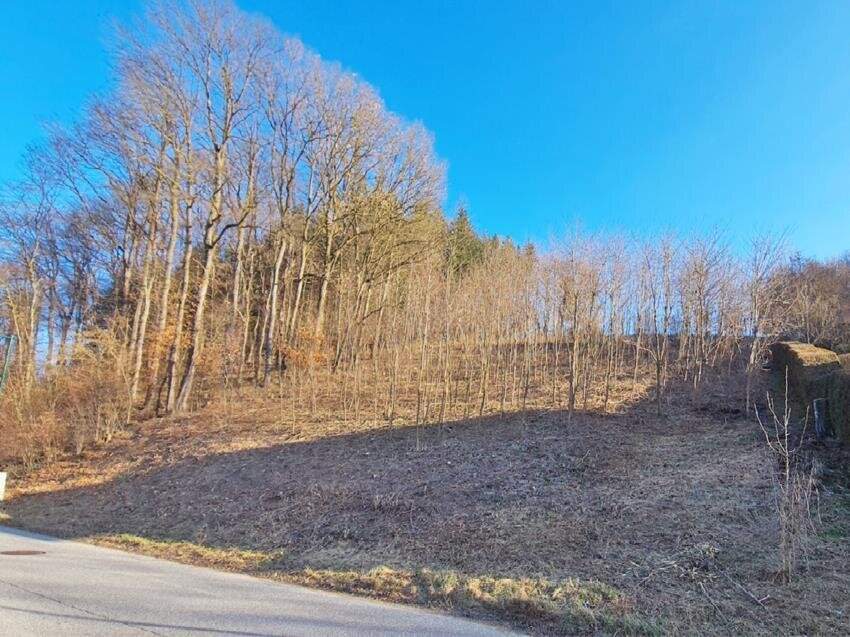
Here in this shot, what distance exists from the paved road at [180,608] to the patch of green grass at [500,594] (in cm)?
35

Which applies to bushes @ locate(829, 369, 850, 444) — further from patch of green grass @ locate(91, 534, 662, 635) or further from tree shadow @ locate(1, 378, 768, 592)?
patch of green grass @ locate(91, 534, 662, 635)

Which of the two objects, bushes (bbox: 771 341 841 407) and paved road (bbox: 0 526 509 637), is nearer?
paved road (bbox: 0 526 509 637)

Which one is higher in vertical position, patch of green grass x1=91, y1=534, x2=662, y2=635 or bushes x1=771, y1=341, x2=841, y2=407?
bushes x1=771, y1=341, x2=841, y2=407

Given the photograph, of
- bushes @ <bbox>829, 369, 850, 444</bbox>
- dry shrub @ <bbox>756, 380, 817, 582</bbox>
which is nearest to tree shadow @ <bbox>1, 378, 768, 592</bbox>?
dry shrub @ <bbox>756, 380, 817, 582</bbox>

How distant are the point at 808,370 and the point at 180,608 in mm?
11412

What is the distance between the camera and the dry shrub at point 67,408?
1478 cm

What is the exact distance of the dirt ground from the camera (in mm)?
5172

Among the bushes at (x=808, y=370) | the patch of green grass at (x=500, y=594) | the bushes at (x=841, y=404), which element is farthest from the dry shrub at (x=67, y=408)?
the bushes at (x=808, y=370)

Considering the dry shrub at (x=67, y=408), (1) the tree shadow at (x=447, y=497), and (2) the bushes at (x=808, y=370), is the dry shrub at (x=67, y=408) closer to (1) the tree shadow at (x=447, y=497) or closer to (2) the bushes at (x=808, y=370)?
(1) the tree shadow at (x=447, y=497)

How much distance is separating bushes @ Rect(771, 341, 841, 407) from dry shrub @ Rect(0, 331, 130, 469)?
1754 cm

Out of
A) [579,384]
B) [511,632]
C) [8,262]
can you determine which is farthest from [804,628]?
[8,262]

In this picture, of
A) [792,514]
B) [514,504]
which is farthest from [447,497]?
[792,514]

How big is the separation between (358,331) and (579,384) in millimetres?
10005

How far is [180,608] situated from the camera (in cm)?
495
